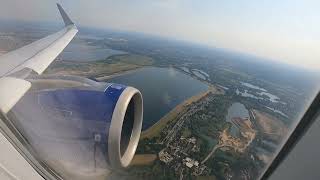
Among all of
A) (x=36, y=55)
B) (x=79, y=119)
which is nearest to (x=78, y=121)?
(x=79, y=119)

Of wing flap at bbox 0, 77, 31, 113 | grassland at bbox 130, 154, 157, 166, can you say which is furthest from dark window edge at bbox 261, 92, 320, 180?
wing flap at bbox 0, 77, 31, 113

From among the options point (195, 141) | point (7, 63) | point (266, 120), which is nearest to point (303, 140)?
point (266, 120)

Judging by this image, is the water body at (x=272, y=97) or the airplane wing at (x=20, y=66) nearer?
the water body at (x=272, y=97)

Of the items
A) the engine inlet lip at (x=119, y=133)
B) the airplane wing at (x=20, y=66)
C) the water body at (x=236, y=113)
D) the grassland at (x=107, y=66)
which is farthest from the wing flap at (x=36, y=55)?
the water body at (x=236, y=113)

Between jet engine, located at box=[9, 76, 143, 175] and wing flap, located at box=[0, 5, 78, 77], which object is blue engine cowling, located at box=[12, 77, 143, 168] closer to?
jet engine, located at box=[9, 76, 143, 175]

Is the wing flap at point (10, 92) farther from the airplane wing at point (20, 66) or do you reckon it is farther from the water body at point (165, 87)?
the water body at point (165, 87)

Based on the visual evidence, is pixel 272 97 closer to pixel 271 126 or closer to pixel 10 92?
pixel 271 126

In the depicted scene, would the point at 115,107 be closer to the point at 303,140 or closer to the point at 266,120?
the point at 266,120
